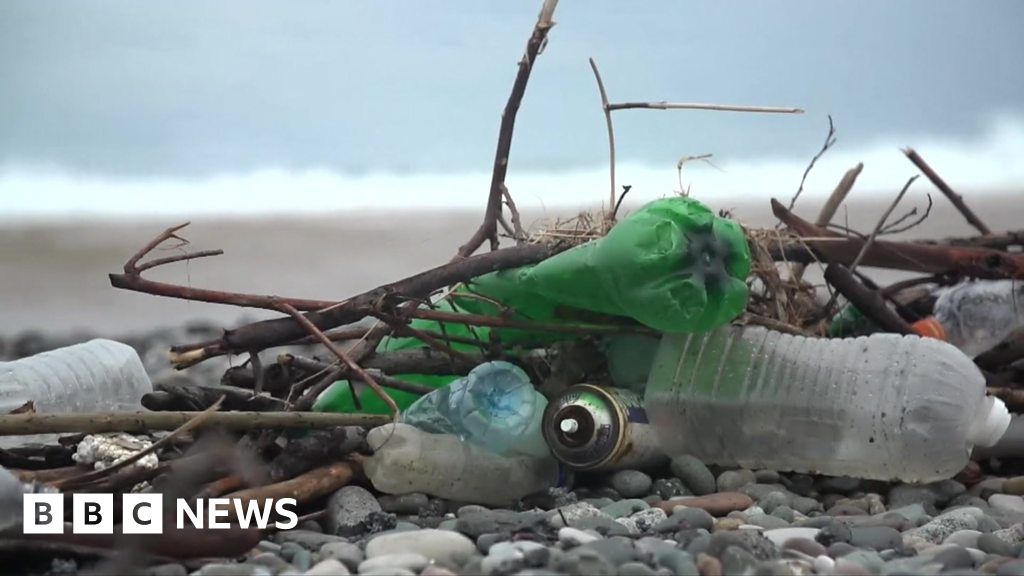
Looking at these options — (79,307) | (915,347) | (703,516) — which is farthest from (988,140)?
(79,307)

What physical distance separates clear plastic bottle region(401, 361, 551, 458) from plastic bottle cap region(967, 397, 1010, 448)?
48cm

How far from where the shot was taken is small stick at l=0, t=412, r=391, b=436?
103cm

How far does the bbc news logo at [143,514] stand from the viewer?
0.86 metres

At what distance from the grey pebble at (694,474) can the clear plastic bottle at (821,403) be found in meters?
0.04

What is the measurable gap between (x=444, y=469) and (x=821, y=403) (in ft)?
1.51

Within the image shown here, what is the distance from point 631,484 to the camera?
1.22m

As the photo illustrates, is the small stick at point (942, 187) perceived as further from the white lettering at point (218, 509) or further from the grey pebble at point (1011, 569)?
the white lettering at point (218, 509)

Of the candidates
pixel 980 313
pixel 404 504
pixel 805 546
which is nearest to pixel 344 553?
pixel 404 504

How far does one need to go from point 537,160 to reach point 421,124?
239 millimetres

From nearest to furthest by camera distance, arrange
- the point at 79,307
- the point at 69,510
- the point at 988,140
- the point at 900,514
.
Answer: the point at 69,510, the point at 900,514, the point at 79,307, the point at 988,140

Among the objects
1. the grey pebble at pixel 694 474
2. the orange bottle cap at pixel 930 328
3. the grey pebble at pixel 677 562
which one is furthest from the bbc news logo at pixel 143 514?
the orange bottle cap at pixel 930 328

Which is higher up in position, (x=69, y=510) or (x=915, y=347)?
(x=915, y=347)

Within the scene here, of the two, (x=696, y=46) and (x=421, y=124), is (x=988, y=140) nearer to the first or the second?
(x=696, y=46)

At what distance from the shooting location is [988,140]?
2.27 meters
